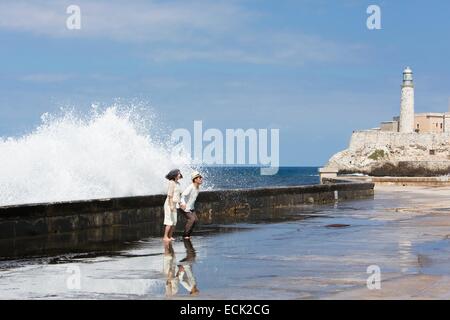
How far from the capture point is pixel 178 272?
24.5ft

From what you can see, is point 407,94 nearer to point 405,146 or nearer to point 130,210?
point 405,146

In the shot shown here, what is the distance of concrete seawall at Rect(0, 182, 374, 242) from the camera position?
10820 millimetres

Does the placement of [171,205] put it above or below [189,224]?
above

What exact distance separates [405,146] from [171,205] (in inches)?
4386

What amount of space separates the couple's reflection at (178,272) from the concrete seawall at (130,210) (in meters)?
2.39

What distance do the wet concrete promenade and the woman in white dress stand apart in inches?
9.2

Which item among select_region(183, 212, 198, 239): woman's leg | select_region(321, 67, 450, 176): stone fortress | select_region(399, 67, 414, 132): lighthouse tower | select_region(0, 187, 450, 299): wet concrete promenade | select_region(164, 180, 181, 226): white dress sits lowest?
select_region(0, 187, 450, 299): wet concrete promenade

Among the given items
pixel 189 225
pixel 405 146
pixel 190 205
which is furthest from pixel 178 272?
pixel 405 146

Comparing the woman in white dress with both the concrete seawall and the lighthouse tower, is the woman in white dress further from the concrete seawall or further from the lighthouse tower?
the lighthouse tower

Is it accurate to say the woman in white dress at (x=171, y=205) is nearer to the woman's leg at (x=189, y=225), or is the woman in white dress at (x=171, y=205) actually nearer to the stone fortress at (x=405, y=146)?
the woman's leg at (x=189, y=225)

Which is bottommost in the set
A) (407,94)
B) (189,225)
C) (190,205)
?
(189,225)

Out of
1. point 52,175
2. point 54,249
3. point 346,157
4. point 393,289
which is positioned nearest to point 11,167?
point 52,175

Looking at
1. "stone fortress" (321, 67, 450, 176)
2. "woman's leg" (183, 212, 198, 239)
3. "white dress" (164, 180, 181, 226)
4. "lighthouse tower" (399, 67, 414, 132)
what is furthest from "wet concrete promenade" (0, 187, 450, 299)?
"lighthouse tower" (399, 67, 414, 132)

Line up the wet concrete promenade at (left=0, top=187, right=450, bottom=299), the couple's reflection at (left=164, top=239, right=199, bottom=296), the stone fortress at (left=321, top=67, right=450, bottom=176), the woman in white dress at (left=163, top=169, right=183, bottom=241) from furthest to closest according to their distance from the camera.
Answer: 1. the stone fortress at (left=321, top=67, right=450, bottom=176)
2. the woman in white dress at (left=163, top=169, right=183, bottom=241)
3. the couple's reflection at (left=164, top=239, right=199, bottom=296)
4. the wet concrete promenade at (left=0, top=187, right=450, bottom=299)
